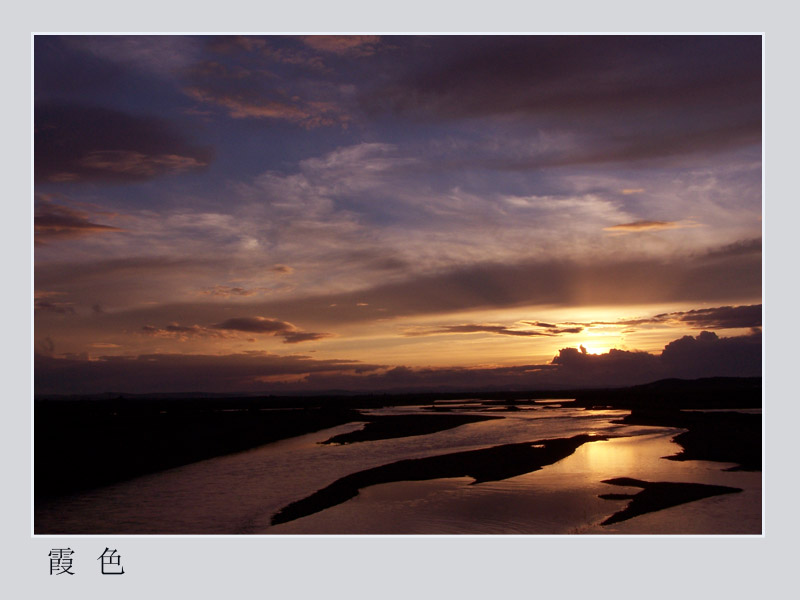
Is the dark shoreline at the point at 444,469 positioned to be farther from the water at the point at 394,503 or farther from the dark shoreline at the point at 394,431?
the dark shoreline at the point at 394,431

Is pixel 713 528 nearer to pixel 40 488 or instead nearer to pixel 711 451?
pixel 711 451

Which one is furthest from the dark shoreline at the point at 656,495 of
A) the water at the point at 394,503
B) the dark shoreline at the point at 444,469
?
the dark shoreline at the point at 444,469

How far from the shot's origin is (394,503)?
776 inches

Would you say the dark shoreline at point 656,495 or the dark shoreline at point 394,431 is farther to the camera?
the dark shoreline at point 394,431

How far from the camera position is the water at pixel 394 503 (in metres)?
17.2

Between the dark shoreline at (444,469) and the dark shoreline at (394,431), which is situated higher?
the dark shoreline at (444,469)

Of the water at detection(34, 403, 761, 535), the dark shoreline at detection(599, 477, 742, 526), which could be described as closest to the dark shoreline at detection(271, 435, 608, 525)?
the water at detection(34, 403, 761, 535)

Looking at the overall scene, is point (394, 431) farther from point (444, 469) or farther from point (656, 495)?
point (656, 495)

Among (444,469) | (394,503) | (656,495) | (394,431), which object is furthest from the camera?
(394,431)

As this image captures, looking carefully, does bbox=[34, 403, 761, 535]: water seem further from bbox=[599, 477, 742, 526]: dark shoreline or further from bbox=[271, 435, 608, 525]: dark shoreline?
bbox=[271, 435, 608, 525]: dark shoreline

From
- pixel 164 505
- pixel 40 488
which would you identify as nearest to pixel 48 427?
pixel 40 488

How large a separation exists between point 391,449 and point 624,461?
40.8 ft

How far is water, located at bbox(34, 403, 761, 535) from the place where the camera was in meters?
17.2

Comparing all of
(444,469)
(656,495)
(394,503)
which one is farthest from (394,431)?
(656,495)
